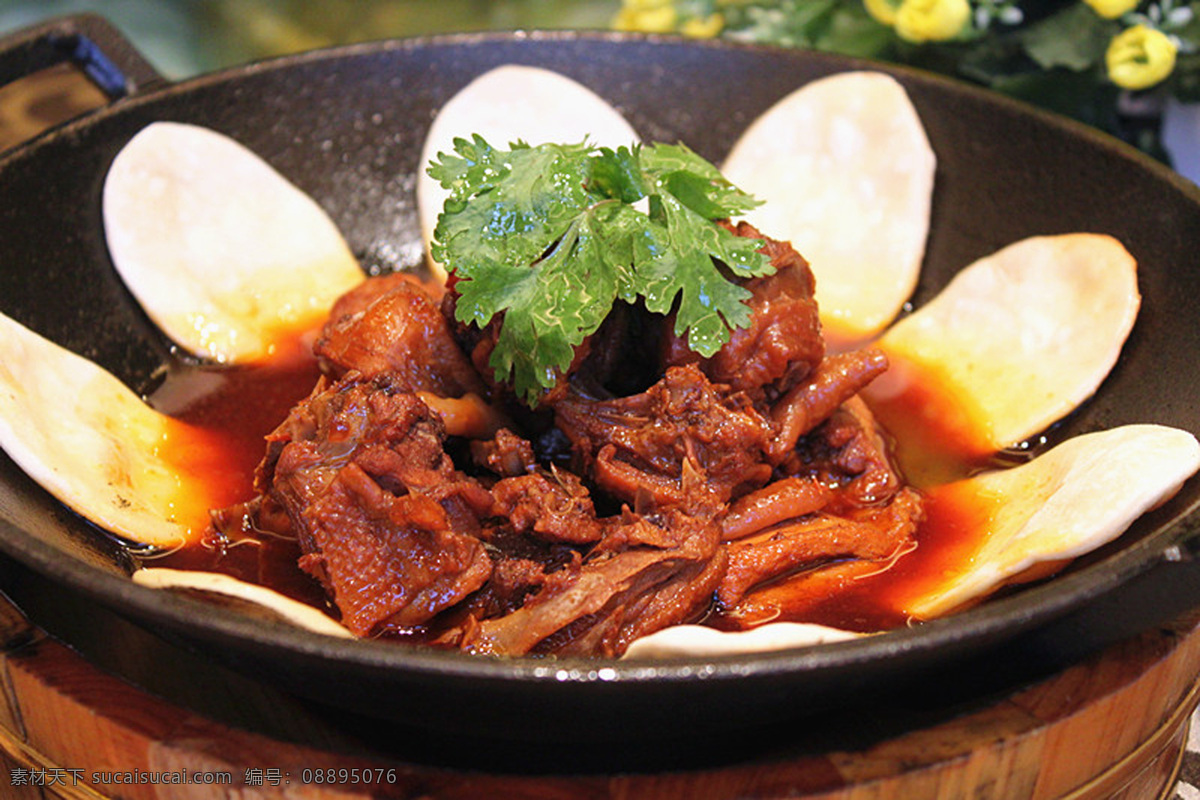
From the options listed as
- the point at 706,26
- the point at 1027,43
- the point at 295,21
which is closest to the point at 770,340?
the point at 1027,43

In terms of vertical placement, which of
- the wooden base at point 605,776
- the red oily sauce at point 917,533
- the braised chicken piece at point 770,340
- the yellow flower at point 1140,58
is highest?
the yellow flower at point 1140,58

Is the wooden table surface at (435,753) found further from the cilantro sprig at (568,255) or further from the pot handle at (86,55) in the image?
the pot handle at (86,55)

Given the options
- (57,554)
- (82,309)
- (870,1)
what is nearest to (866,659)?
(57,554)

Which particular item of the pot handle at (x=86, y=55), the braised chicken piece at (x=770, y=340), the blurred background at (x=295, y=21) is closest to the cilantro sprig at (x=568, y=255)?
the braised chicken piece at (x=770, y=340)

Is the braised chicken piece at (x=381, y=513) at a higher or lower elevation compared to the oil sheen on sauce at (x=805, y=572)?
higher

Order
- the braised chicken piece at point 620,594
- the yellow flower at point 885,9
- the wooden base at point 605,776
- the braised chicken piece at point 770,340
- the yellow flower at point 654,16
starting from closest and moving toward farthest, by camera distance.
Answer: the wooden base at point 605,776 < the braised chicken piece at point 620,594 < the braised chicken piece at point 770,340 < the yellow flower at point 885,9 < the yellow flower at point 654,16

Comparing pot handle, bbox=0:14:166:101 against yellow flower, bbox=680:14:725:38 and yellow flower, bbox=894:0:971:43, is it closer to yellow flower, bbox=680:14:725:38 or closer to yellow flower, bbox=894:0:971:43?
yellow flower, bbox=680:14:725:38
